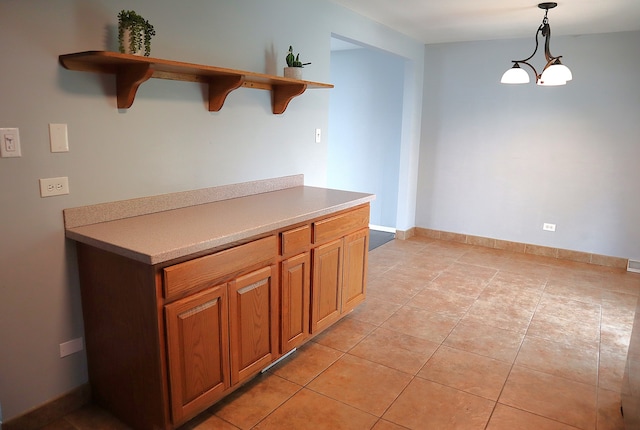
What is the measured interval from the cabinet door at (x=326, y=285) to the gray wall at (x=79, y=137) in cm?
74

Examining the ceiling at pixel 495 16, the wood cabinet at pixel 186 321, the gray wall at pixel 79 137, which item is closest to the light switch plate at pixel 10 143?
the gray wall at pixel 79 137

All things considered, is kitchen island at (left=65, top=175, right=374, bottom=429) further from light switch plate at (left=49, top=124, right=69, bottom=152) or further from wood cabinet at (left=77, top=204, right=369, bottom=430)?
light switch plate at (left=49, top=124, right=69, bottom=152)

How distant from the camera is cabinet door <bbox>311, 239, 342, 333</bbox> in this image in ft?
8.67

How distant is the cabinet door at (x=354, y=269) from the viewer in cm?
293

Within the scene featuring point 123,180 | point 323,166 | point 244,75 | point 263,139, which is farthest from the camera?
point 323,166

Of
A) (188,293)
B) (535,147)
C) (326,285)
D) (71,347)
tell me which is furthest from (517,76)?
(71,347)

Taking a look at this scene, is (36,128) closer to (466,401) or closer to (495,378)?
(466,401)

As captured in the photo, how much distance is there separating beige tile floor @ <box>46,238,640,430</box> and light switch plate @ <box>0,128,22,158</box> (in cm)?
122

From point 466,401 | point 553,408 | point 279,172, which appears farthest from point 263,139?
point 553,408

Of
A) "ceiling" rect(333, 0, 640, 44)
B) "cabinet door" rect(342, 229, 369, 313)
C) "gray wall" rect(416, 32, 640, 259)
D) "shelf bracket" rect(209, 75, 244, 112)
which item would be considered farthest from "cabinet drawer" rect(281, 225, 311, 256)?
"gray wall" rect(416, 32, 640, 259)

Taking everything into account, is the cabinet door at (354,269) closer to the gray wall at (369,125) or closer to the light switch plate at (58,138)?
the light switch plate at (58,138)

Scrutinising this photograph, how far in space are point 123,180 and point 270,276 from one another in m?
0.86

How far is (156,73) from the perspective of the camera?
2.25m

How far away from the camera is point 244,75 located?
2385 mm
